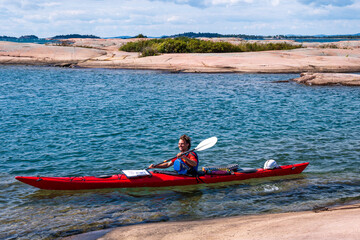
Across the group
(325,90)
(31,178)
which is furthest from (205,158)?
(325,90)

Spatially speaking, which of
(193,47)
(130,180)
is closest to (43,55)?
(193,47)

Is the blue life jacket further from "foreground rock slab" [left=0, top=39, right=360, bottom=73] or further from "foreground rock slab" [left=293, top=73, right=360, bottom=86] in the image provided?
"foreground rock slab" [left=0, top=39, right=360, bottom=73]

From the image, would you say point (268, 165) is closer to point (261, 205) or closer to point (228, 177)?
point (228, 177)

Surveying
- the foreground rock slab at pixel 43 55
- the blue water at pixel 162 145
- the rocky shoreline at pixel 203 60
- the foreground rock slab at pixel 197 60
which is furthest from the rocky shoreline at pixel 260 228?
the foreground rock slab at pixel 43 55

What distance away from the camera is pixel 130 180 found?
7715 mm

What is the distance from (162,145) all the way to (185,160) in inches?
124

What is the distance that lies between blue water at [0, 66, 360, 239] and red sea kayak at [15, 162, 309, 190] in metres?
0.14

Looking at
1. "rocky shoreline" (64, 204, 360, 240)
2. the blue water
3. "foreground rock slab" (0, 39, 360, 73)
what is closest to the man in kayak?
the blue water

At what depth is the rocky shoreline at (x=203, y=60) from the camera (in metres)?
29.4

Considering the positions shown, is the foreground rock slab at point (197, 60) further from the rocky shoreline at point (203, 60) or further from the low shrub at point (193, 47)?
the low shrub at point (193, 47)

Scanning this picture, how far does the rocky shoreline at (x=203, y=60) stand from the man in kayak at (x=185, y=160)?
1821cm

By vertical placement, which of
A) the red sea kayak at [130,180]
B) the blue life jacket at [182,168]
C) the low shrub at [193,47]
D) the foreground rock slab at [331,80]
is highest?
the low shrub at [193,47]

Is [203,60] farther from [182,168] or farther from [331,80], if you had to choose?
[182,168]

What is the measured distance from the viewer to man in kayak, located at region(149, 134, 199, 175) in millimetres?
7699
